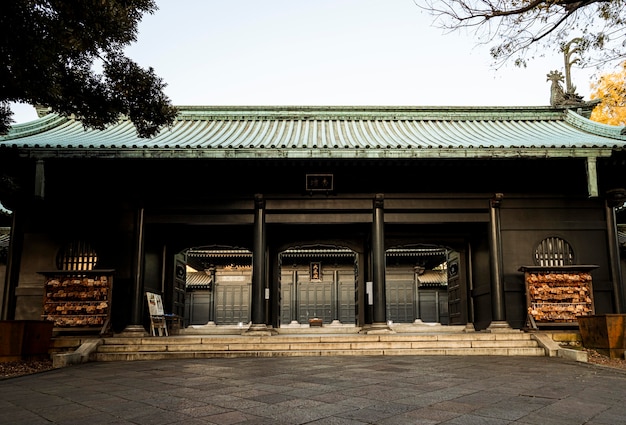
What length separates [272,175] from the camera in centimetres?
1284

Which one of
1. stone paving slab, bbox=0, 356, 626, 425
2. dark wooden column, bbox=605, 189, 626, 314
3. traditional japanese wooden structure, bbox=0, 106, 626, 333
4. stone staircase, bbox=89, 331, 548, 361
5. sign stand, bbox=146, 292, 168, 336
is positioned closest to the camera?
stone paving slab, bbox=0, 356, 626, 425

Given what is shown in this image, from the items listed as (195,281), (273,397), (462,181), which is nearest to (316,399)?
(273,397)

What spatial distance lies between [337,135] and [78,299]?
26.7ft

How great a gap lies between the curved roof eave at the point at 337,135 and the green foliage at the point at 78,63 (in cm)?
319

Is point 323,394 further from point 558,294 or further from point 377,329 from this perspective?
point 558,294

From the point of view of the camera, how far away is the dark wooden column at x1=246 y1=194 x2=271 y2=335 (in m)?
12.0

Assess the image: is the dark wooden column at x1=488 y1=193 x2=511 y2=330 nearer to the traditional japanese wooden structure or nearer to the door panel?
the traditional japanese wooden structure

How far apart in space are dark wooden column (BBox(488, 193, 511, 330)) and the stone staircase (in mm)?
988

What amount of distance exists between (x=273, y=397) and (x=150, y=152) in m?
8.07

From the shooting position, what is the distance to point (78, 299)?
11539 mm

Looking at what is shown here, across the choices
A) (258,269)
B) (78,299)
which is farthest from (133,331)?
(258,269)

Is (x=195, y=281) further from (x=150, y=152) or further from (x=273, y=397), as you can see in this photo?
(x=273, y=397)

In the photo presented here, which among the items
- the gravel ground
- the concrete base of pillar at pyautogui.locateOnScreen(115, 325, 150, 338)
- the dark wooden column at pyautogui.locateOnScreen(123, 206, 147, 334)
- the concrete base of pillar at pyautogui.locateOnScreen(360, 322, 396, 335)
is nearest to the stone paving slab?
the gravel ground

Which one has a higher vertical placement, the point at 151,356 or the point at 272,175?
the point at 272,175
